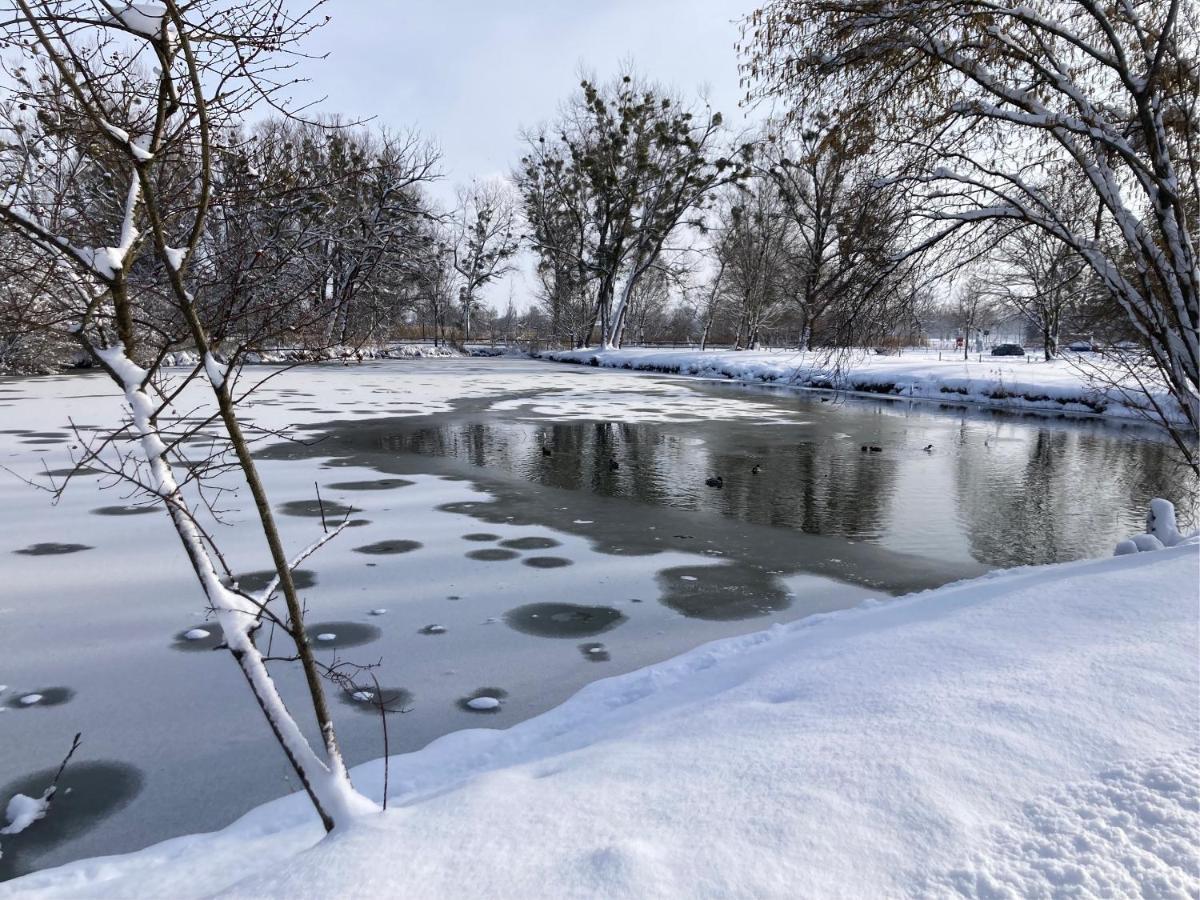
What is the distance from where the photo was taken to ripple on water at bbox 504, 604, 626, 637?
4621 mm

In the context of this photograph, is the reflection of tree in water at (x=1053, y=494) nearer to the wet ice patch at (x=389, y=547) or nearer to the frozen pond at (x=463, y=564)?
the frozen pond at (x=463, y=564)

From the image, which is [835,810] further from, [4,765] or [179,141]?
[4,765]

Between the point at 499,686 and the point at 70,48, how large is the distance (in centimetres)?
313

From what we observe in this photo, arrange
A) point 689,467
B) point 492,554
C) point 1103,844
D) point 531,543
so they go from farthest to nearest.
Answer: point 689,467, point 531,543, point 492,554, point 1103,844

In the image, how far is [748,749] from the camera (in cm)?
230

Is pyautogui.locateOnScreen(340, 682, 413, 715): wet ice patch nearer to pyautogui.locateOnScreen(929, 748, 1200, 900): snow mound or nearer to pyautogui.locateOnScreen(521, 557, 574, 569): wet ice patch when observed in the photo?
pyautogui.locateOnScreen(521, 557, 574, 569): wet ice patch

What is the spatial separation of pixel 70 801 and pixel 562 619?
2656 mm

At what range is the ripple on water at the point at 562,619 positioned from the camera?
182 inches

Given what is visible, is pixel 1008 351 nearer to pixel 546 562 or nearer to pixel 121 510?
pixel 546 562

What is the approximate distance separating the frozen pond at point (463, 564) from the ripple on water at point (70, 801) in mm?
10

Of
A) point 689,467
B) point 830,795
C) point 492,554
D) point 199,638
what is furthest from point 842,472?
point 830,795

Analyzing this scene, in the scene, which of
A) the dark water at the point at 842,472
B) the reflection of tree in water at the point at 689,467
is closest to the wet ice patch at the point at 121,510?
the dark water at the point at 842,472

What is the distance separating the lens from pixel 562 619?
15.8ft

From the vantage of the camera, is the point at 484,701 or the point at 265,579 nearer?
the point at 484,701
